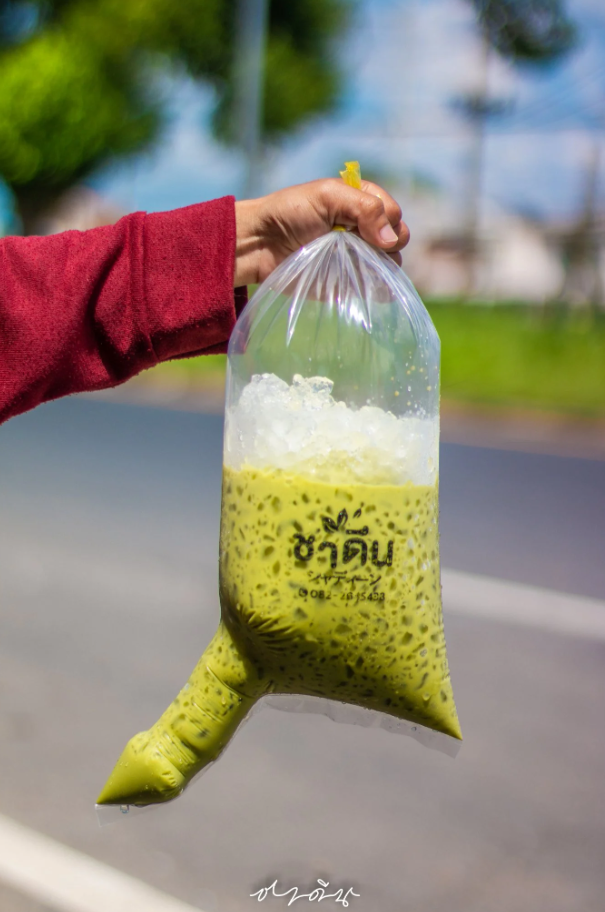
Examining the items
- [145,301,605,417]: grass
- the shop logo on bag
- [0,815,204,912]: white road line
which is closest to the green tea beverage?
the shop logo on bag

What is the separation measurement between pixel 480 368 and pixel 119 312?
11.3 meters

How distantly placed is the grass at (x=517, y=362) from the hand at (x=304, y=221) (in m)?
9.15

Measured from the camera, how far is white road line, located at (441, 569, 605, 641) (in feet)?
14.1

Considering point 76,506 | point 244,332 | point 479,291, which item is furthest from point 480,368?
point 244,332

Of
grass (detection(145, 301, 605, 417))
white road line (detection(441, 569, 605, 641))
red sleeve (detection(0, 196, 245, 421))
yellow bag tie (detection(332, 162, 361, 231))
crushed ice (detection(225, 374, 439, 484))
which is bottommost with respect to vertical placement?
white road line (detection(441, 569, 605, 641))

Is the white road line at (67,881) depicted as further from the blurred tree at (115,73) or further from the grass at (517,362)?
the blurred tree at (115,73)

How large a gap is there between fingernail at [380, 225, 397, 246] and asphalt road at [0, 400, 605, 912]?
184cm

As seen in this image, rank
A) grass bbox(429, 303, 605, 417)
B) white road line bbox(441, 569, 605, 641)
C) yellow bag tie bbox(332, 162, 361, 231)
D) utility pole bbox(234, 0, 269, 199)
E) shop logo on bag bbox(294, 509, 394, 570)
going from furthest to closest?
utility pole bbox(234, 0, 269, 199), grass bbox(429, 303, 605, 417), white road line bbox(441, 569, 605, 641), yellow bag tie bbox(332, 162, 361, 231), shop logo on bag bbox(294, 509, 394, 570)

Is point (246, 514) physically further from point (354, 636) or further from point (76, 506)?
point (76, 506)

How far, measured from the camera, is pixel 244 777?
3.08 m

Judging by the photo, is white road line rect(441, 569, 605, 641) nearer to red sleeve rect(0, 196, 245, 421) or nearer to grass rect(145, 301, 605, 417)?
red sleeve rect(0, 196, 245, 421)

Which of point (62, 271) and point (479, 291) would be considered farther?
point (479, 291)

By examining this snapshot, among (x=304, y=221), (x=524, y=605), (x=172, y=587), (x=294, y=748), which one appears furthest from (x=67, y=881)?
(x=524, y=605)

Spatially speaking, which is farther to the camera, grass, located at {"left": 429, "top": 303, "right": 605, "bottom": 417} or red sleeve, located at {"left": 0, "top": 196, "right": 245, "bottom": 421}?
grass, located at {"left": 429, "top": 303, "right": 605, "bottom": 417}
